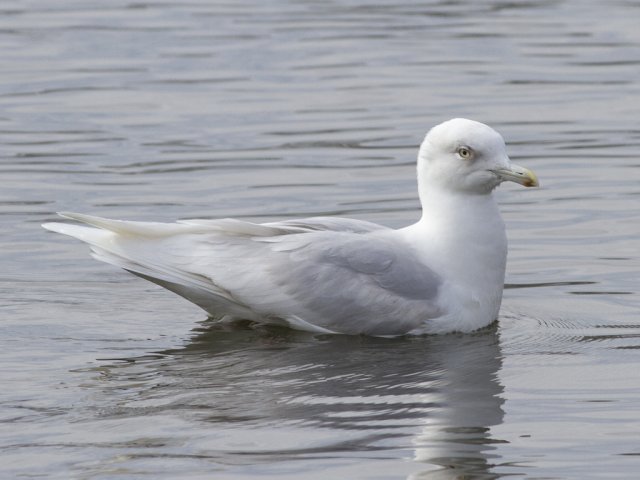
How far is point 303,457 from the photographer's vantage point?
695cm

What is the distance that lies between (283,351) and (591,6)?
1295cm

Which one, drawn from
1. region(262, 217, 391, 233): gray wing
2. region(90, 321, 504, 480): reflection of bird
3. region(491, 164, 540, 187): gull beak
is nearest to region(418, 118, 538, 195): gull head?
region(491, 164, 540, 187): gull beak

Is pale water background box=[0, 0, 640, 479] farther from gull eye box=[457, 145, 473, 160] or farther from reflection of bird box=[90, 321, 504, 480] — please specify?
gull eye box=[457, 145, 473, 160]

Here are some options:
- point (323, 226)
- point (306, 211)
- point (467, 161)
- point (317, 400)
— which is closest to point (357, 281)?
point (323, 226)

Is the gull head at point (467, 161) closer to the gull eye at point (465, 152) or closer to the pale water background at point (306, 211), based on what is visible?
the gull eye at point (465, 152)

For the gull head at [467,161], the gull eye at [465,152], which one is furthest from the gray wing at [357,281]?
the gull eye at [465,152]

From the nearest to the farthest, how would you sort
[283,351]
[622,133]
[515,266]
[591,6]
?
[283,351] → [515,266] → [622,133] → [591,6]

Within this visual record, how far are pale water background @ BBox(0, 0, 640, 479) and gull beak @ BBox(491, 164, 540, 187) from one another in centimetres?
85

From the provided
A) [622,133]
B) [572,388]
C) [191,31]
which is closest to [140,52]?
[191,31]

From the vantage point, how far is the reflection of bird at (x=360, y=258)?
898cm

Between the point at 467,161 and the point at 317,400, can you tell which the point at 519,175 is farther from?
the point at 317,400

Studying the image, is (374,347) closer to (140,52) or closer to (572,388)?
(572,388)

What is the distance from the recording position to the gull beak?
29.1 feet

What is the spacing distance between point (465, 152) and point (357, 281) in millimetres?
912
